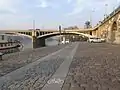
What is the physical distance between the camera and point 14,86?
7.43 metres

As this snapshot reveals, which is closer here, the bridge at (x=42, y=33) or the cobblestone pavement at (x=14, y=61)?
the cobblestone pavement at (x=14, y=61)

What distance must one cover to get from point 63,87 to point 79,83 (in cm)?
77

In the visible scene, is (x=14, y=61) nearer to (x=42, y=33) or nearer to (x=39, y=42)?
(x=39, y=42)

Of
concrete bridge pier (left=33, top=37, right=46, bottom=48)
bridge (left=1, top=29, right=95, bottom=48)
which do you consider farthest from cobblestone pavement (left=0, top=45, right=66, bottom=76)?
bridge (left=1, top=29, right=95, bottom=48)

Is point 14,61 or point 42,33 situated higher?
point 42,33

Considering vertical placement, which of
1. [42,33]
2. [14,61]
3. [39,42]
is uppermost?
[42,33]

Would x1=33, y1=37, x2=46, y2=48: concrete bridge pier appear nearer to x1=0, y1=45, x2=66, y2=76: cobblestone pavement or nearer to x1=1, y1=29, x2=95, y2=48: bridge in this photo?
x1=1, y1=29, x2=95, y2=48: bridge

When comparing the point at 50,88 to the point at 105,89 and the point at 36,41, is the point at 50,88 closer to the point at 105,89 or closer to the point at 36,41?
the point at 105,89

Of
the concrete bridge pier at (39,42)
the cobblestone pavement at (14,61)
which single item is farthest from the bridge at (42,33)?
the cobblestone pavement at (14,61)

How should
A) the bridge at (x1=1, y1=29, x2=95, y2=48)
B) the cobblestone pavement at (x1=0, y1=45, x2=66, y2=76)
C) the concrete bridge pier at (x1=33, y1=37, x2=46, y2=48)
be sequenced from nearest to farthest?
the cobblestone pavement at (x1=0, y1=45, x2=66, y2=76) → the concrete bridge pier at (x1=33, y1=37, x2=46, y2=48) → the bridge at (x1=1, y1=29, x2=95, y2=48)

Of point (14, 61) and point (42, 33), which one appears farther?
point (42, 33)

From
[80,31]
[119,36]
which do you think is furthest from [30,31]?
[119,36]

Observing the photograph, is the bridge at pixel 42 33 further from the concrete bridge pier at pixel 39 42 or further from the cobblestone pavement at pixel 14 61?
the cobblestone pavement at pixel 14 61

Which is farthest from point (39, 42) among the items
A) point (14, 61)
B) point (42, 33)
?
point (14, 61)
